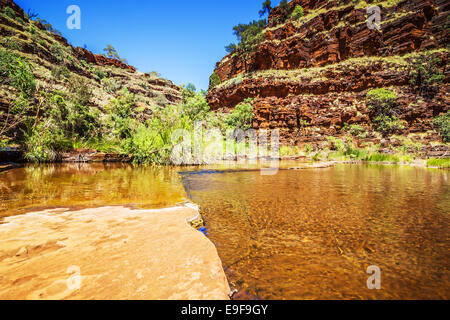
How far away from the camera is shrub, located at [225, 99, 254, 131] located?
2438cm

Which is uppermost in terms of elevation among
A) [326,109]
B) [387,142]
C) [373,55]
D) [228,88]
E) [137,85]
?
[137,85]

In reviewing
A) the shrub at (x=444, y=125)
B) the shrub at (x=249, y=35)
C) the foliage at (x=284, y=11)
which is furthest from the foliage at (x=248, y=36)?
the shrub at (x=444, y=125)

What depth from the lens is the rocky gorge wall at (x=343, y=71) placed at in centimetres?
2095

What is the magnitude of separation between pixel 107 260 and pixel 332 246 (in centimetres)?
141

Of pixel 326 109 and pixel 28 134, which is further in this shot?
pixel 326 109

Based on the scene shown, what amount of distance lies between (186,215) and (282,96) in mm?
28127

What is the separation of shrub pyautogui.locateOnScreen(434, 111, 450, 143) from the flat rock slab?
913 inches

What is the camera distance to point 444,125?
16016mm

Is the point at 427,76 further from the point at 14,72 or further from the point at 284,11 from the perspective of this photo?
the point at 284,11

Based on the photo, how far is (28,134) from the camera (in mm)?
7031

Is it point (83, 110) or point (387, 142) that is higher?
point (83, 110)

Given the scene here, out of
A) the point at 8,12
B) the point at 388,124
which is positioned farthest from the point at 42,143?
the point at 8,12
